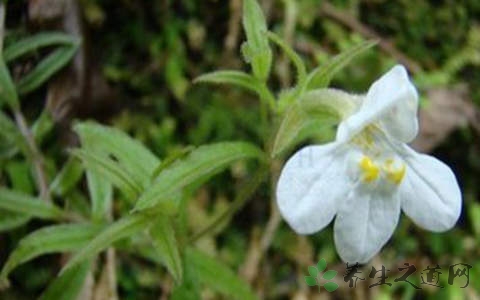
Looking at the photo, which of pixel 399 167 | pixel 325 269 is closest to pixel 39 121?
pixel 325 269

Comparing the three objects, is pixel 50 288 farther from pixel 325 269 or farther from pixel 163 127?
pixel 325 269

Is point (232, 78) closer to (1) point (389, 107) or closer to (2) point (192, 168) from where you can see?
(2) point (192, 168)

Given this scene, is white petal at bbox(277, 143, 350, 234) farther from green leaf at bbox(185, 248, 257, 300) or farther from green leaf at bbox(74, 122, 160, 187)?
green leaf at bbox(185, 248, 257, 300)

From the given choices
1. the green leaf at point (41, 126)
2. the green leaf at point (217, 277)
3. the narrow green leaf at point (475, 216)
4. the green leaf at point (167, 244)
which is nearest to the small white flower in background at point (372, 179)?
the green leaf at point (167, 244)

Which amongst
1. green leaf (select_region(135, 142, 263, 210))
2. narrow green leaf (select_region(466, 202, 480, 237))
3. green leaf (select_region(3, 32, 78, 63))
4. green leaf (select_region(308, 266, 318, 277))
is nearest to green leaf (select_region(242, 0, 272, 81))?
green leaf (select_region(135, 142, 263, 210))

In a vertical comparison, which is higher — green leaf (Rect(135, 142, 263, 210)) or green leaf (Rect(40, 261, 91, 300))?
green leaf (Rect(135, 142, 263, 210))

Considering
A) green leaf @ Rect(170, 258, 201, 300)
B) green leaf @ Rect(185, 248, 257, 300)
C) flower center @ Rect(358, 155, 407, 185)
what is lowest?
green leaf @ Rect(185, 248, 257, 300)

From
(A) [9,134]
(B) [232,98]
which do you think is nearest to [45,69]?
(A) [9,134]
